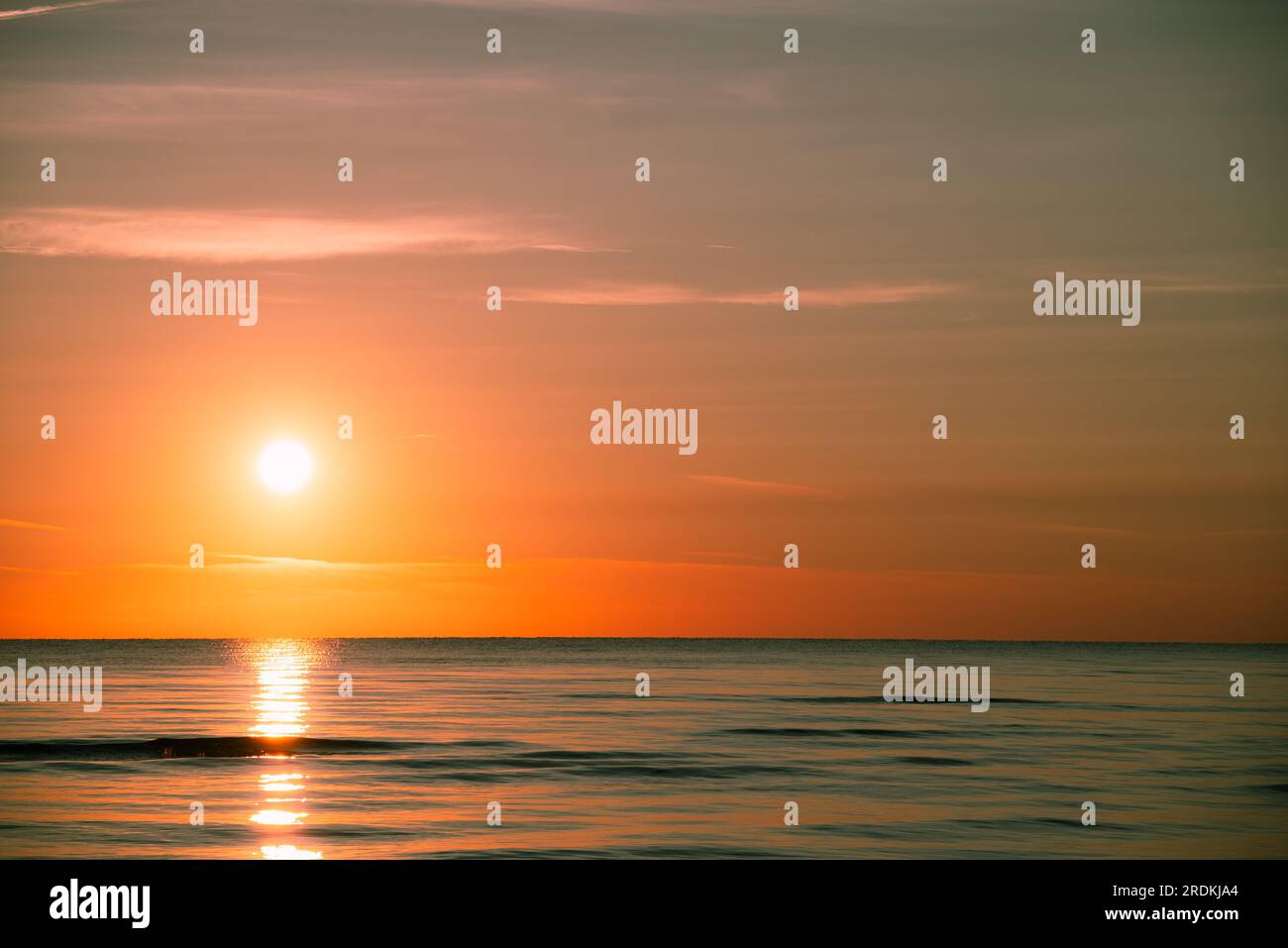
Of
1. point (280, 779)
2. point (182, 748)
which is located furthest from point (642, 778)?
point (182, 748)

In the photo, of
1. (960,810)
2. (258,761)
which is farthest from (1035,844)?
(258,761)

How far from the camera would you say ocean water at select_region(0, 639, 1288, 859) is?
1032 inches

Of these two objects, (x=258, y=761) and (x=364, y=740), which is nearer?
(x=258, y=761)

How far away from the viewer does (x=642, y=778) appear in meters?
35.4

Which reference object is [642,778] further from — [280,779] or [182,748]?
[182,748]

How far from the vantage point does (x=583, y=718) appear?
55.5 metres
